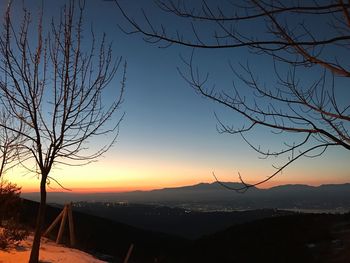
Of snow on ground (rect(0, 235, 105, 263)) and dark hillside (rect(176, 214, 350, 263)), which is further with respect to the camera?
dark hillside (rect(176, 214, 350, 263))

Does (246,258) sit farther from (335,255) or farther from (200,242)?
(200,242)

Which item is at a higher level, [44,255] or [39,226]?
[39,226]

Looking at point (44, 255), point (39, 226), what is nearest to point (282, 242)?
point (44, 255)

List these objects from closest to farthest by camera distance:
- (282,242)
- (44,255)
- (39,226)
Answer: (39,226)
(44,255)
(282,242)

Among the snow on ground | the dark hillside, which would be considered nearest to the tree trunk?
the snow on ground

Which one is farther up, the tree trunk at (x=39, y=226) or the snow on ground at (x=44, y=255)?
the tree trunk at (x=39, y=226)

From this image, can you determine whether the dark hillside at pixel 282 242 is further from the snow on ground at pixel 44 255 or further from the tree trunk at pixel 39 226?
the tree trunk at pixel 39 226

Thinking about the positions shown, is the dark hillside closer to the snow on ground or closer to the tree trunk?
the snow on ground

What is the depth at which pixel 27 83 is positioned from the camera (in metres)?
8.18

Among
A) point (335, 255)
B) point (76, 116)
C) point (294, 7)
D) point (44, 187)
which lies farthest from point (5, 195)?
point (335, 255)

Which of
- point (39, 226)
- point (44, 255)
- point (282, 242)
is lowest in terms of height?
point (282, 242)

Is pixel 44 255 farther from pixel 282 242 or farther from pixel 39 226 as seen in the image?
pixel 282 242

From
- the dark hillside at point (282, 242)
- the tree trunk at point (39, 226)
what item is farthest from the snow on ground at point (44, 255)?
the dark hillside at point (282, 242)

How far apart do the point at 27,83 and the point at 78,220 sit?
86.4 feet
